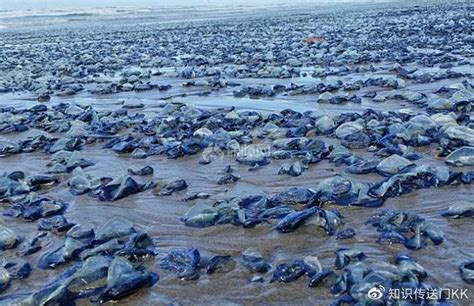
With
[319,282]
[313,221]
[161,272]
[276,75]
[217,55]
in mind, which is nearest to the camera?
[319,282]

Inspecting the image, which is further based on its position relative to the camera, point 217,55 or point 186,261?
point 217,55

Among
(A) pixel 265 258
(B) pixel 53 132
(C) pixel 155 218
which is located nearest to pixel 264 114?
(B) pixel 53 132

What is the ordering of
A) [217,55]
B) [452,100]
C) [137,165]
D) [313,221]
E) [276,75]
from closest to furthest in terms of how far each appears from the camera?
[313,221], [137,165], [452,100], [276,75], [217,55]

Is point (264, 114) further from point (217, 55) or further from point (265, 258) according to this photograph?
point (217, 55)

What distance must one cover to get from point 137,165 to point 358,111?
387cm

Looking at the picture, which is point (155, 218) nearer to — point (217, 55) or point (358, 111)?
point (358, 111)

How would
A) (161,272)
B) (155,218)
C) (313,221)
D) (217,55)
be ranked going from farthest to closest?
(217,55), (155,218), (313,221), (161,272)

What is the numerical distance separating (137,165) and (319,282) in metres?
3.65

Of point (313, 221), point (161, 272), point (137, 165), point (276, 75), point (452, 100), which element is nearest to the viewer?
point (161, 272)

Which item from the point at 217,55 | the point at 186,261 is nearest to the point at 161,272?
the point at 186,261

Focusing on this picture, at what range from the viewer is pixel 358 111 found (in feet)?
28.3

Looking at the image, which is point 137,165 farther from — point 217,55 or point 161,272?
point 217,55

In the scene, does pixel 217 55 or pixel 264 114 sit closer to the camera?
pixel 264 114

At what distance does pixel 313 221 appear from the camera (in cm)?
442
